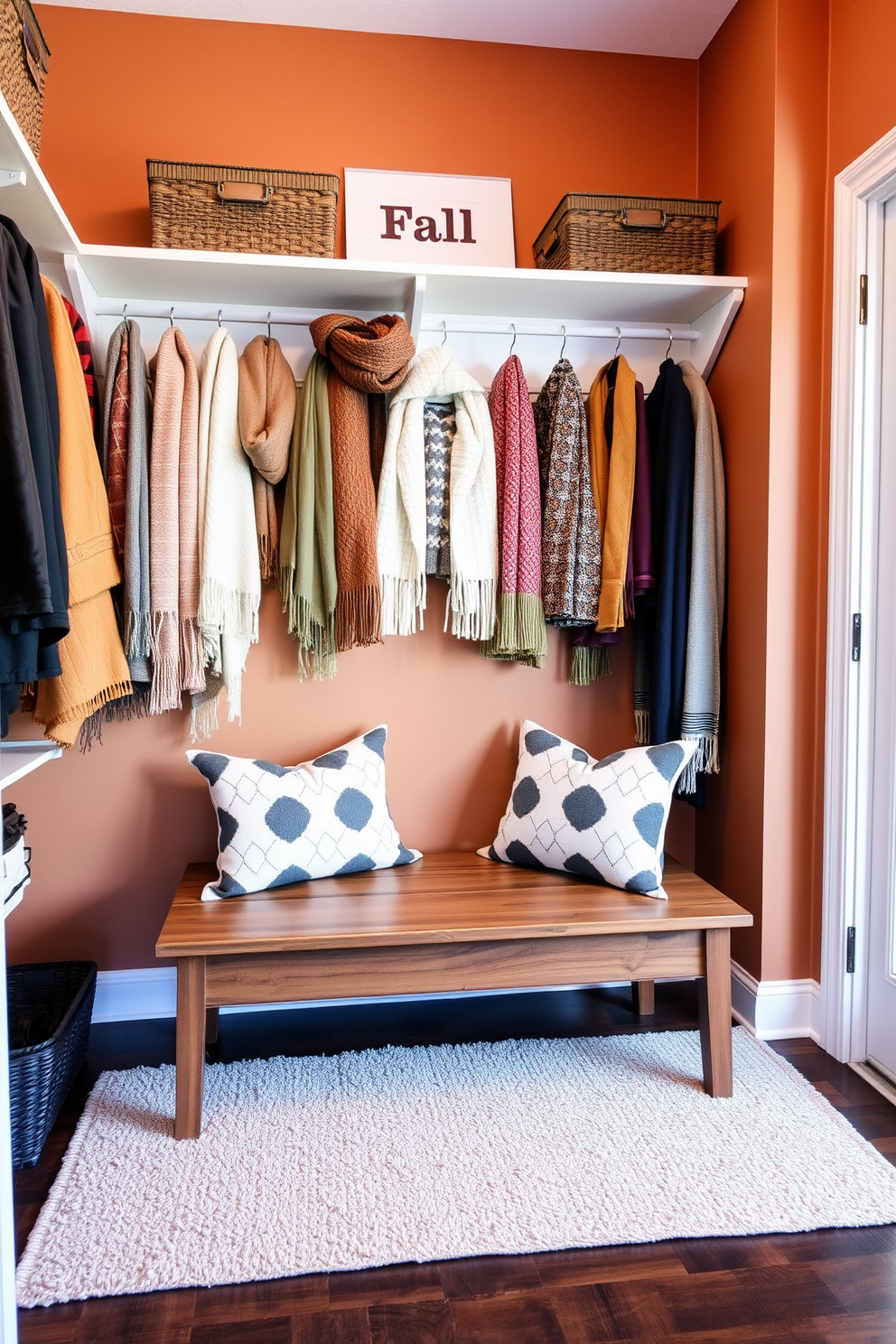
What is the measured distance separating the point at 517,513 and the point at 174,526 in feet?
2.80

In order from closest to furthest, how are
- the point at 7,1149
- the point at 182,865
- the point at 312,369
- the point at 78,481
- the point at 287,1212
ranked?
the point at 7,1149 < the point at 287,1212 < the point at 78,481 < the point at 312,369 < the point at 182,865

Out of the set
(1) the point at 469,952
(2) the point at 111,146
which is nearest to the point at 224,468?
(2) the point at 111,146

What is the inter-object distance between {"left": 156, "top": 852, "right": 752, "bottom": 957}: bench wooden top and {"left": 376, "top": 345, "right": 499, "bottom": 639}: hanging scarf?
65 centimetres

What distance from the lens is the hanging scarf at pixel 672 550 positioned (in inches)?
91.6

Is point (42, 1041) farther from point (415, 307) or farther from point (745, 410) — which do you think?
point (745, 410)

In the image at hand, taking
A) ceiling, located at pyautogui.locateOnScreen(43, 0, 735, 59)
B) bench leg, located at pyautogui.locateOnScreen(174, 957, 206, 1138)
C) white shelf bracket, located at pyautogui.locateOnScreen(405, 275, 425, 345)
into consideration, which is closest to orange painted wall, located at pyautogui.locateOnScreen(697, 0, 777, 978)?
ceiling, located at pyautogui.locateOnScreen(43, 0, 735, 59)

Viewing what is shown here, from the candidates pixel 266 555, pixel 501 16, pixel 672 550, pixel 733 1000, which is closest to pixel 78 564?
pixel 266 555

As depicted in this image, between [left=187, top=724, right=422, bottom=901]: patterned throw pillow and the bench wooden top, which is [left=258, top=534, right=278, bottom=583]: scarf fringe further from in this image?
the bench wooden top

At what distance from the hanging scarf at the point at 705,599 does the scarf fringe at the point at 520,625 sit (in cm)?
39

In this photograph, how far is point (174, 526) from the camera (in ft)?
6.94

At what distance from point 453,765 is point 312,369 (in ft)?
3.69

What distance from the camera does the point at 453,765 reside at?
8.27 ft

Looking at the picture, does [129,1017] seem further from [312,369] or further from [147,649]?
[312,369]

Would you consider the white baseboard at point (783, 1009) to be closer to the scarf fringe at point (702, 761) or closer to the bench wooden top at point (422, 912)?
the bench wooden top at point (422, 912)
